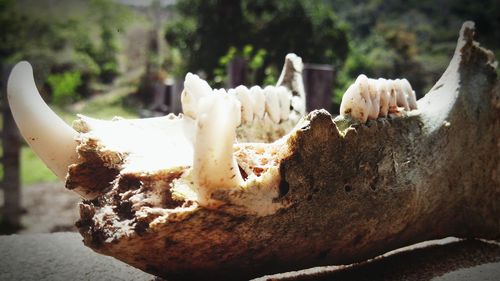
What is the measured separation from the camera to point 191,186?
1.53 m

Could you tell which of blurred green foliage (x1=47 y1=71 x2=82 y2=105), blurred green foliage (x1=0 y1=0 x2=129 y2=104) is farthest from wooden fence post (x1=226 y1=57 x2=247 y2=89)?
blurred green foliage (x1=47 y1=71 x2=82 y2=105)

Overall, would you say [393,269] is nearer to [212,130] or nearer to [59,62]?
[212,130]

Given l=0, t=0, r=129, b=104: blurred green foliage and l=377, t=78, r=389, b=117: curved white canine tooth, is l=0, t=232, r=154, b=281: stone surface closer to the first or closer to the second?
l=377, t=78, r=389, b=117: curved white canine tooth

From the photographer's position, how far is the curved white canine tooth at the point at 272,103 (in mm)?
2420

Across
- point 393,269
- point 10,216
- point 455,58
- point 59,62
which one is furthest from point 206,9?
point 393,269

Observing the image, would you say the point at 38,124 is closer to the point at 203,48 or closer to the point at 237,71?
the point at 237,71

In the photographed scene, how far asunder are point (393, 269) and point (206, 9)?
900 cm

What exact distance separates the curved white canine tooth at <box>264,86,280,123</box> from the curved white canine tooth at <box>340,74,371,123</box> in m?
0.67

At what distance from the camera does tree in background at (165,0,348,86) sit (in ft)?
26.5

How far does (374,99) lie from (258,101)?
2.26 feet

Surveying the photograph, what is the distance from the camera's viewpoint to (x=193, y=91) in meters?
1.97

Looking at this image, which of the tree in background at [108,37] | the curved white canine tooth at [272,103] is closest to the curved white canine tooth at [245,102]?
the curved white canine tooth at [272,103]

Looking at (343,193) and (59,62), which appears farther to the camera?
(59,62)

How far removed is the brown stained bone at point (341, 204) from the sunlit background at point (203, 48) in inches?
94.5
